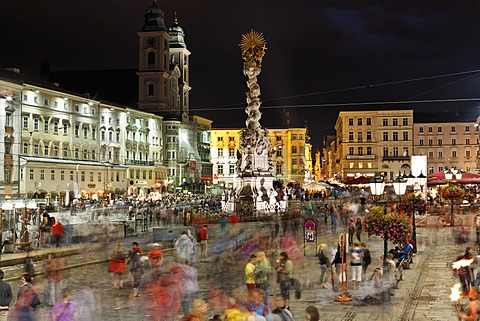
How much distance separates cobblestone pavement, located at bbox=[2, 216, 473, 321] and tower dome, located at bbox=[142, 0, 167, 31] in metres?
79.3

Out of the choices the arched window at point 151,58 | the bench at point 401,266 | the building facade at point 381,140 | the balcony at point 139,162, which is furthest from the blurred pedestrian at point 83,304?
the building facade at point 381,140

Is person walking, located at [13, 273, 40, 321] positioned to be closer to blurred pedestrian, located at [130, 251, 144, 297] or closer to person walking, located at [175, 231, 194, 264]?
blurred pedestrian, located at [130, 251, 144, 297]

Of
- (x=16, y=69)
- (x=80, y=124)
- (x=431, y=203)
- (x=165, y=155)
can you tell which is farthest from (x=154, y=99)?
(x=431, y=203)

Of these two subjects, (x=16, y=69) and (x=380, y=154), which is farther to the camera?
(x=380, y=154)

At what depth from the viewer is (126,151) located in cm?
8650

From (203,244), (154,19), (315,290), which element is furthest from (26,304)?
(154,19)

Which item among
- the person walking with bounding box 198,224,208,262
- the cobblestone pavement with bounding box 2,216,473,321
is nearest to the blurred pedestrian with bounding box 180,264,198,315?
the cobblestone pavement with bounding box 2,216,473,321

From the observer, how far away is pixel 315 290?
17.1 metres

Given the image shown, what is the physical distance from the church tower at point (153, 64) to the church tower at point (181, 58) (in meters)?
12.1

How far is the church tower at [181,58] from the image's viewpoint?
116125 mm

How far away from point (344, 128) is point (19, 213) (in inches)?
3536

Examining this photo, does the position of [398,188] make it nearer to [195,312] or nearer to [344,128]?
[195,312]

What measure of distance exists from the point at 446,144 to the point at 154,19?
5481 centimetres

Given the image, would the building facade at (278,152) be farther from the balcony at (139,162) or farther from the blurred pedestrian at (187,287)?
the blurred pedestrian at (187,287)
